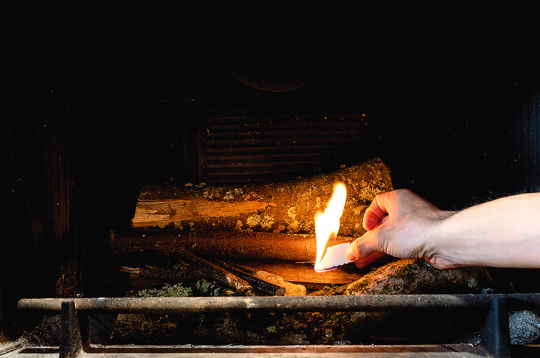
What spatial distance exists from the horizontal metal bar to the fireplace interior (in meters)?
0.69

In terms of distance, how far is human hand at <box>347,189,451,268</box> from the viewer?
123 cm

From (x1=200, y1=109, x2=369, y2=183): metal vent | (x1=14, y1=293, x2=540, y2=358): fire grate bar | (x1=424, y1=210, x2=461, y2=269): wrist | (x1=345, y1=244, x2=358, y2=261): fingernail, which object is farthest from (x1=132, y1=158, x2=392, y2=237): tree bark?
(x1=14, y1=293, x2=540, y2=358): fire grate bar

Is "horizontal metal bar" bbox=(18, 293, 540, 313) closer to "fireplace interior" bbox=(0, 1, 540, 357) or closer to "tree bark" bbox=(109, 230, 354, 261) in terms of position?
"fireplace interior" bbox=(0, 1, 540, 357)

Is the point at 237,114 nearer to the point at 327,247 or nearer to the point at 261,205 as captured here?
the point at 261,205

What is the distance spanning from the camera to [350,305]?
1118mm

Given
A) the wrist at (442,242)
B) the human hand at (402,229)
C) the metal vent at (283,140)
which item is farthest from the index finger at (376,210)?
the metal vent at (283,140)

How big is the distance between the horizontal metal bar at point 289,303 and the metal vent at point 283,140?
1.46 metres

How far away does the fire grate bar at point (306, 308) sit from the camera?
1.12m

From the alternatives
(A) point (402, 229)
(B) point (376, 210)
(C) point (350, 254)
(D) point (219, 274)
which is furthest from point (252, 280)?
(A) point (402, 229)

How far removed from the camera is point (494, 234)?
1.02 metres

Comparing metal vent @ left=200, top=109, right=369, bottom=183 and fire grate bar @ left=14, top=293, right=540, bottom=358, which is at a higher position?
metal vent @ left=200, top=109, right=369, bottom=183

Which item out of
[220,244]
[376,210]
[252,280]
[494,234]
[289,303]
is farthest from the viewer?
[220,244]

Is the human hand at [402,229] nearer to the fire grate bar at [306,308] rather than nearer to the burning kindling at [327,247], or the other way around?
the burning kindling at [327,247]

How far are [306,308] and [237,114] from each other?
1823mm
